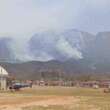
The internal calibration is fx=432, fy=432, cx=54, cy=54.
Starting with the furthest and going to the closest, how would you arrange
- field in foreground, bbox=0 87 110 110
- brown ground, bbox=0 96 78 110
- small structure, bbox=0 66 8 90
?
small structure, bbox=0 66 8 90 < brown ground, bbox=0 96 78 110 < field in foreground, bbox=0 87 110 110

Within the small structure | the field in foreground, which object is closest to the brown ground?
the field in foreground

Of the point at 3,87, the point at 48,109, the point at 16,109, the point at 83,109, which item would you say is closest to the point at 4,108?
the point at 16,109

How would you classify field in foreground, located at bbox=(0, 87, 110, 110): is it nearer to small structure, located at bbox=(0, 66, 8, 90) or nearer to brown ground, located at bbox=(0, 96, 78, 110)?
brown ground, located at bbox=(0, 96, 78, 110)

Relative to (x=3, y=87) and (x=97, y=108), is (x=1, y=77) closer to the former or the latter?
(x=3, y=87)

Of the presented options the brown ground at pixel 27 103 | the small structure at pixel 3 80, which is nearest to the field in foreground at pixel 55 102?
the brown ground at pixel 27 103

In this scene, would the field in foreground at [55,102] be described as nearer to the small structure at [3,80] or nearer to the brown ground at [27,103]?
the brown ground at [27,103]

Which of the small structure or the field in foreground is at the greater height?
the small structure

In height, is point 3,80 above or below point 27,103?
above

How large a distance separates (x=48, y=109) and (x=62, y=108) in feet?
5.58

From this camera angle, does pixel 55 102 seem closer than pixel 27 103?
No

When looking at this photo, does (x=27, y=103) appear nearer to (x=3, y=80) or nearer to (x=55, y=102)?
(x=55, y=102)

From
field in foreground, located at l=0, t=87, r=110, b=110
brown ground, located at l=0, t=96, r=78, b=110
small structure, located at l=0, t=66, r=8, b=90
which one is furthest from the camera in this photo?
small structure, located at l=0, t=66, r=8, b=90

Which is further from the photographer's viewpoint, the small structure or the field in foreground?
the small structure

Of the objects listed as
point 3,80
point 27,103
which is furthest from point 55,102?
point 3,80
